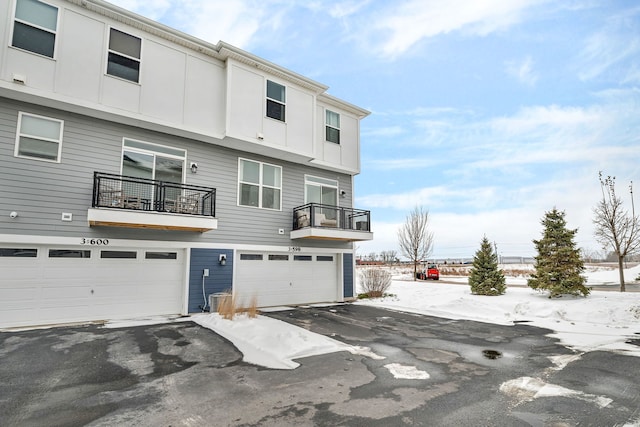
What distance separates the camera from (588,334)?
312 inches

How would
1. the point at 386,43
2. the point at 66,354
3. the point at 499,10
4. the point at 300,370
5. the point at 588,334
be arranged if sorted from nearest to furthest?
the point at 300,370
the point at 66,354
the point at 588,334
the point at 499,10
the point at 386,43

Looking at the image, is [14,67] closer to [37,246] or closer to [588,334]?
[37,246]

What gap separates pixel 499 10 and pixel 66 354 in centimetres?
1603

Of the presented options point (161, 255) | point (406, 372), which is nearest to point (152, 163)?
point (161, 255)

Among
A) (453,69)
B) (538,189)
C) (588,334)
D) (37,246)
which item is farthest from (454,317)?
(538,189)

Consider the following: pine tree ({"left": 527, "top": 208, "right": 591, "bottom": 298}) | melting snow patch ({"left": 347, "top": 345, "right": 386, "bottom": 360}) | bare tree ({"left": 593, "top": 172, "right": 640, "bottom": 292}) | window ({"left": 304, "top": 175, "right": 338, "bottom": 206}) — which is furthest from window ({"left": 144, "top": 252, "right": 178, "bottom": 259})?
bare tree ({"left": 593, "top": 172, "right": 640, "bottom": 292})

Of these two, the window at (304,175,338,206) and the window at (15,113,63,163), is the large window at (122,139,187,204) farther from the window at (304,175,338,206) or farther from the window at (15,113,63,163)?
the window at (304,175,338,206)

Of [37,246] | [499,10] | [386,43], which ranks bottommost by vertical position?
[37,246]

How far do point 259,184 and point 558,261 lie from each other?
37.6 feet

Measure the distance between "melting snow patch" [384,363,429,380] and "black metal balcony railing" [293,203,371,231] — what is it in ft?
24.0

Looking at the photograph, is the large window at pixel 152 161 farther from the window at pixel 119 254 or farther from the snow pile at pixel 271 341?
the snow pile at pixel 271 341

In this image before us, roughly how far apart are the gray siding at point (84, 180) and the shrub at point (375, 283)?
19.8 feet

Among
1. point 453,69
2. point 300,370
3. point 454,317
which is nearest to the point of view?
point 300,370

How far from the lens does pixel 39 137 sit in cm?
863
